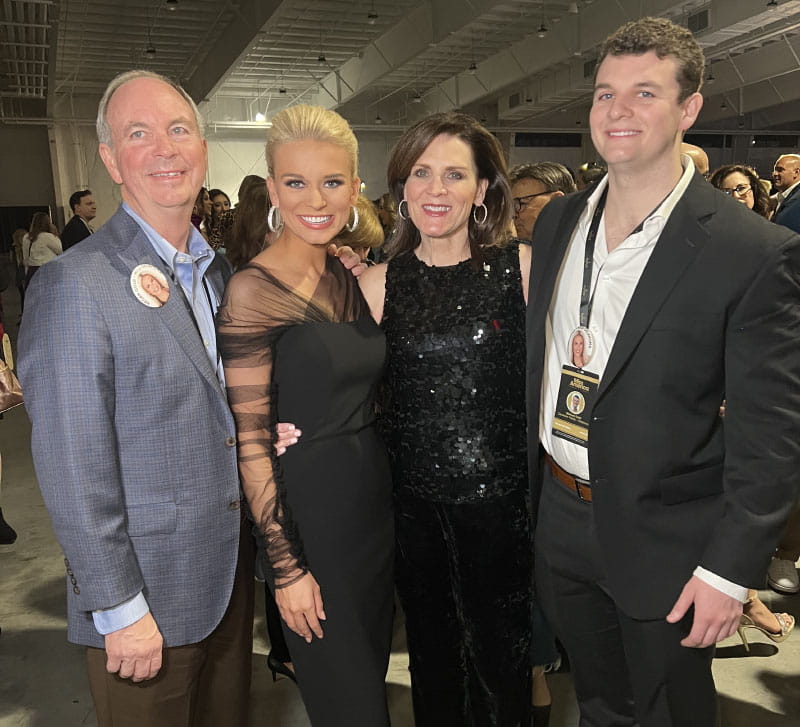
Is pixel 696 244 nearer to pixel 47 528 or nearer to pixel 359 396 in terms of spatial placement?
pixel 359 396

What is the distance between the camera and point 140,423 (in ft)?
4.55

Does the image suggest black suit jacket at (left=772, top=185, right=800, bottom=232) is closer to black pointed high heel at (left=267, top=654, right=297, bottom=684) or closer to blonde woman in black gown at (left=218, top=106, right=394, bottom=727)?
blonde woman in black gown at (left=218, top=106, right=394, bottom=727)

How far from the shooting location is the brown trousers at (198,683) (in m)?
1.49

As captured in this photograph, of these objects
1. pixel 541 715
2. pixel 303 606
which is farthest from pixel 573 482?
pixel 541 715

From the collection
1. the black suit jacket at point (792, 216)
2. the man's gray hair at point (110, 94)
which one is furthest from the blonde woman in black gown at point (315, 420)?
the black suit jacket at point (792, 216)

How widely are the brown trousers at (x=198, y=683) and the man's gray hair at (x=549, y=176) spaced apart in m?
2.21

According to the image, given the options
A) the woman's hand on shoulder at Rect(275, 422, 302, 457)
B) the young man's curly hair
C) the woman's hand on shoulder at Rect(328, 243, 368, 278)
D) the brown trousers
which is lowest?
the brown trousers

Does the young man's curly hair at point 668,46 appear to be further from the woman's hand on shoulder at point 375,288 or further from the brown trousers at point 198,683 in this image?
the brown trousers at point 198,683

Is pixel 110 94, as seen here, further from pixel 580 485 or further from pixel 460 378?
pixel 580 485

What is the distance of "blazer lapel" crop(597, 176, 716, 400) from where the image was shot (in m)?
1.42

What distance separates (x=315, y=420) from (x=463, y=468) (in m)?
0.46

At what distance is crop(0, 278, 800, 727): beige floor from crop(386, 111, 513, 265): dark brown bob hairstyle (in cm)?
171

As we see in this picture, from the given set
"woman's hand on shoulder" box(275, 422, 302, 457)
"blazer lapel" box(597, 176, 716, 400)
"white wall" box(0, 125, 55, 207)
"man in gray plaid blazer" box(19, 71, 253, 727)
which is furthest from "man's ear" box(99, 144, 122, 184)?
"white wall" box(0, 125, 55, 207)

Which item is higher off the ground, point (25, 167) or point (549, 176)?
point (25, 167)
